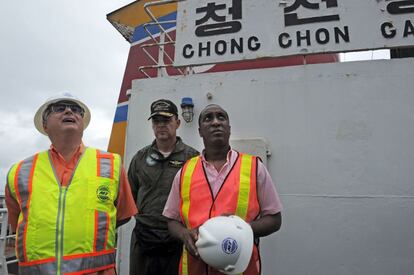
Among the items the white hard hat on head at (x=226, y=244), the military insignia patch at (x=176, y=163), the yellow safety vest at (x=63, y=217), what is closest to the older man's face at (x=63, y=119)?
the yellow safety vest at (x=63, y=217)

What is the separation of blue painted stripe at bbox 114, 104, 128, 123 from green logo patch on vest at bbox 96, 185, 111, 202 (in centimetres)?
402

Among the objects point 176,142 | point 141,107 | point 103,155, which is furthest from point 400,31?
point 103,155

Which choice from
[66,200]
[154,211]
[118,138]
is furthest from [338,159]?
[118,138]

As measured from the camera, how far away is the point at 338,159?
2627mm

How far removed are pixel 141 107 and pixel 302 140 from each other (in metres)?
1.65

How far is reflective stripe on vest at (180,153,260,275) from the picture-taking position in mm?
1572

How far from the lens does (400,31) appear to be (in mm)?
2809

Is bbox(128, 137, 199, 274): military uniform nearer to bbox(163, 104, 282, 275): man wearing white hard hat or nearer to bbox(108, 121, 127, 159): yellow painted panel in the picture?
bbox(163, 104, 282, 275): man wearing white hard hat

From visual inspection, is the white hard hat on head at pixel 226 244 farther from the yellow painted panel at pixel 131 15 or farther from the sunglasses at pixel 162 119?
the yellow painted panel at pixel 131 15

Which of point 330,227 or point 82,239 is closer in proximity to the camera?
point 82,239

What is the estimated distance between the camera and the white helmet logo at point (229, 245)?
1.34m

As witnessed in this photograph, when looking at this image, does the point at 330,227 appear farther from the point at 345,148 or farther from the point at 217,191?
the point at 217,191

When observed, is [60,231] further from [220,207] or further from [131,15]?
[131,15]

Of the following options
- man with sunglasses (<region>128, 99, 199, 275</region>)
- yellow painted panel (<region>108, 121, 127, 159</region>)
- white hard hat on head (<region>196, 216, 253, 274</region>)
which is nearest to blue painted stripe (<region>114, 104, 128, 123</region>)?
yellow painted panel (<region>108, 121, 127, 159</region>)
